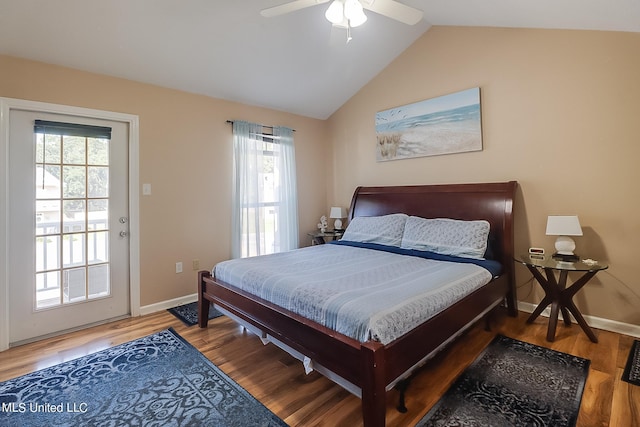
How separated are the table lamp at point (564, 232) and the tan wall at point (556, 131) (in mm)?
227

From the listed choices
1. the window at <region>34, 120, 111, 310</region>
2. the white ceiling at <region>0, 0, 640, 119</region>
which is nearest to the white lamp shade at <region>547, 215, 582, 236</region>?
the white ceiling at <region>0, 0, 640, 119</region>

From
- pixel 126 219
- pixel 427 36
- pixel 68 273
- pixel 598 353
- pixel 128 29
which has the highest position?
pixel 427 36

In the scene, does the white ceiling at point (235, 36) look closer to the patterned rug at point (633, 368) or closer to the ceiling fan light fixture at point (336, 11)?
the ceiling fan light fixture at point (336, 11)

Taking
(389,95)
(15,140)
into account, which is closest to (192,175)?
(15,140)

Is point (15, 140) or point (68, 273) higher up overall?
point (15, 140)

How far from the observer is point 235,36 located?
2.88 metres

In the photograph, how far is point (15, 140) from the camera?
2.51 m

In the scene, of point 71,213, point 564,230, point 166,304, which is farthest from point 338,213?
point 71,213

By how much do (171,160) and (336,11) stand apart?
2.29 m

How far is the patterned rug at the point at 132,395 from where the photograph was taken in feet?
5.47

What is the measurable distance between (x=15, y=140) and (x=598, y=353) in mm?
4868

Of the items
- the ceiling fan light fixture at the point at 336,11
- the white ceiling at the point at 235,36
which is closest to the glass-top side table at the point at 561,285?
the white ceiling at the point at 235,36

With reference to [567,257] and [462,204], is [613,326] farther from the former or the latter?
[462,204]

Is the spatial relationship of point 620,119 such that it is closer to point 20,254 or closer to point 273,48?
point 273,48
